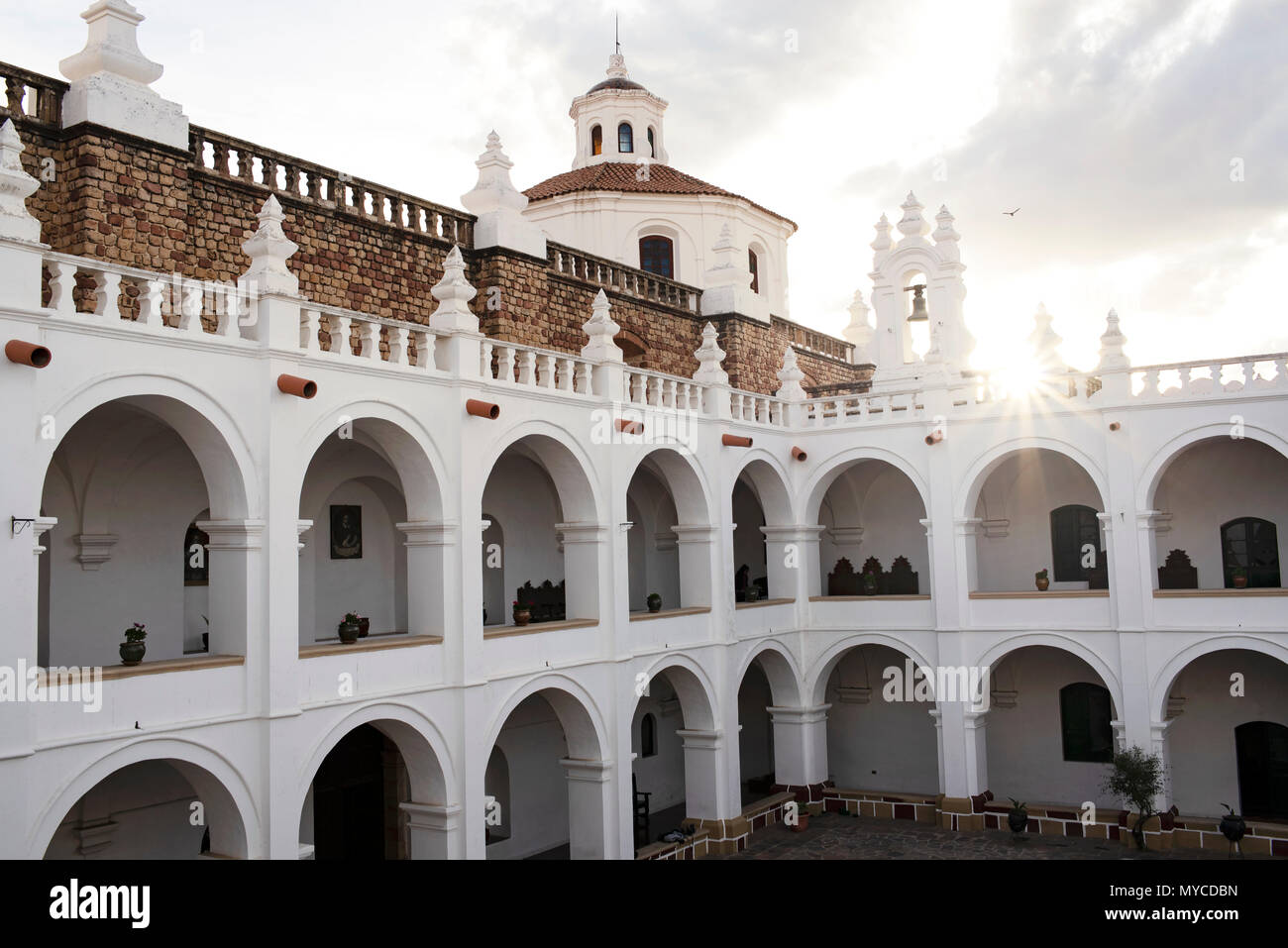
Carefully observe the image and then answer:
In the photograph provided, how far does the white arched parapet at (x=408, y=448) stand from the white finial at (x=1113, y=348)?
11343mm

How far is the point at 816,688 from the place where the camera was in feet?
69.7

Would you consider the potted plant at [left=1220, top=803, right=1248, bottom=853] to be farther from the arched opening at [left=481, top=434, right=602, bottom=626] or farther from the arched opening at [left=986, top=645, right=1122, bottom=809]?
the arched opening at [left=481, top=434, right=602, bottom=626]

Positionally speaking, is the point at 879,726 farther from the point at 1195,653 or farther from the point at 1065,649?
the point at 1195,653

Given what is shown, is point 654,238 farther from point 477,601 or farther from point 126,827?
point 126,827

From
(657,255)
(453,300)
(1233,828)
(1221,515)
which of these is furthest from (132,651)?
(1221,515)

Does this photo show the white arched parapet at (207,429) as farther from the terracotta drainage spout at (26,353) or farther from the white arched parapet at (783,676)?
the white arched parapet at (783,676)

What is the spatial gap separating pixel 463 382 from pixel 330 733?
4453 mm

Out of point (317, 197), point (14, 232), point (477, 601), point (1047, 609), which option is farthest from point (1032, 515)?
point (14, 232)

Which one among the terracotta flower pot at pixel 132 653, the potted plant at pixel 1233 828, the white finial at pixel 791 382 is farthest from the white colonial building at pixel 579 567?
the potted plant at pixel 1233 828

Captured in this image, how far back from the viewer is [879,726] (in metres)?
23.2

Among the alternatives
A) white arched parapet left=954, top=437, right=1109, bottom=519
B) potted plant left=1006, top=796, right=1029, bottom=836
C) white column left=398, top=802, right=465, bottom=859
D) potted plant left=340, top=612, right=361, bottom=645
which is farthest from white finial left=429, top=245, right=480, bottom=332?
potted plant left=1006, top=796, right=1029, bottom=836

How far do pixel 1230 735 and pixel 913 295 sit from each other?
33.0 feet

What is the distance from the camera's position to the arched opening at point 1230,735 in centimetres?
1939

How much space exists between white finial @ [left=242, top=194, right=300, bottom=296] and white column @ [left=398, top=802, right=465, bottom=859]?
618 centimetres
